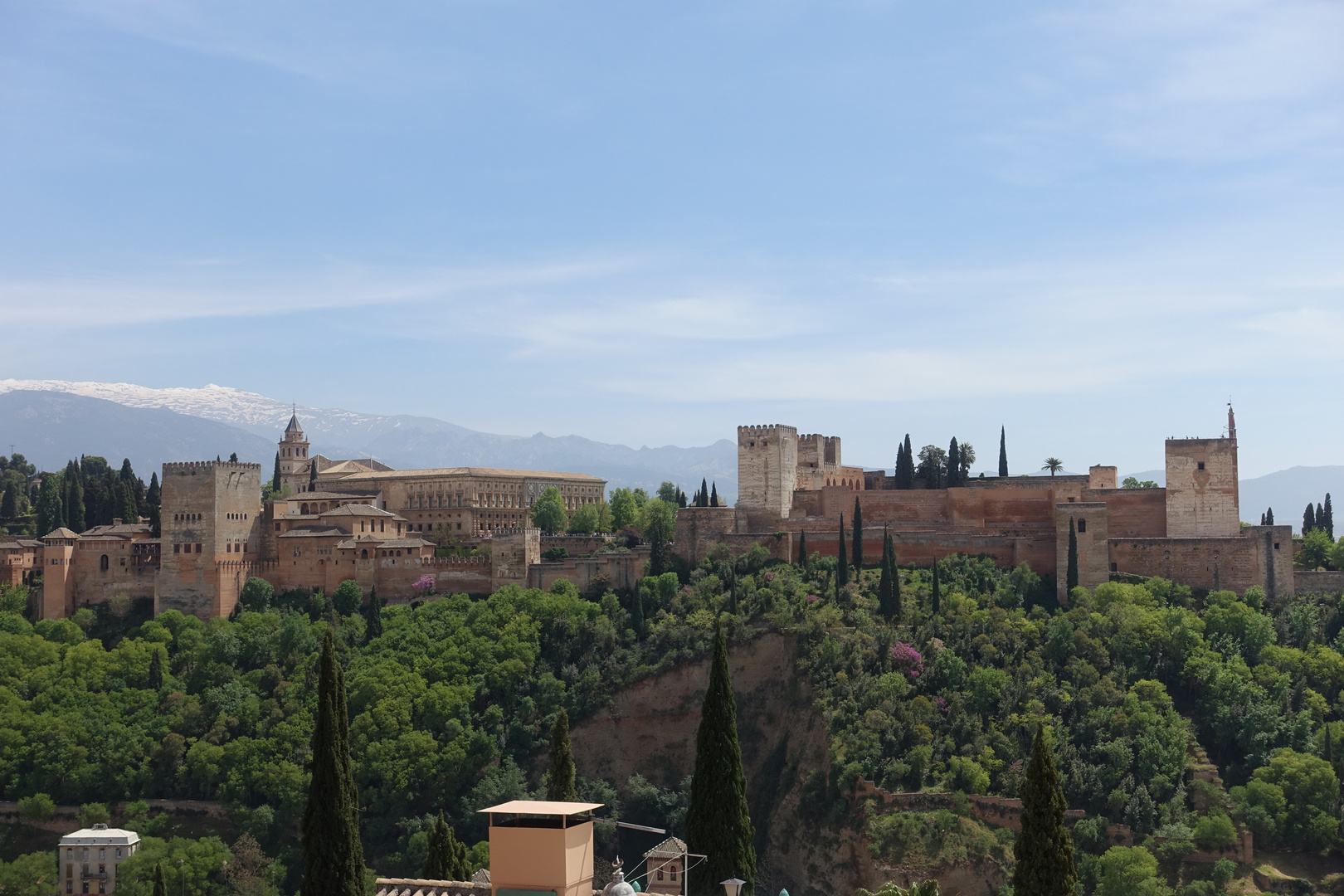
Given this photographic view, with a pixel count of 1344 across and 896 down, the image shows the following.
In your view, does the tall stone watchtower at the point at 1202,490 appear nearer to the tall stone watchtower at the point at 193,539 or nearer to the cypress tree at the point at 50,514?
the tall stone watchtower at the point at 193,539

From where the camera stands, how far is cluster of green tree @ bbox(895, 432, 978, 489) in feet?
220

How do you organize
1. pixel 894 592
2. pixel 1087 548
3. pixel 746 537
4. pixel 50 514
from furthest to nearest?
pixel 50 514, pixel 746 537, pixel 1087 548, pixel 894 592

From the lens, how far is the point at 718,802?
30500 millimetres

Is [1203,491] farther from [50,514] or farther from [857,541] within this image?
[50,514]

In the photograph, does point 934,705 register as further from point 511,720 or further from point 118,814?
point 118,814

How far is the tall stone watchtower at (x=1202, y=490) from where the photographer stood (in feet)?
192

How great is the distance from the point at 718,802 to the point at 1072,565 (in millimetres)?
29864

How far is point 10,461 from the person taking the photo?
116 metres

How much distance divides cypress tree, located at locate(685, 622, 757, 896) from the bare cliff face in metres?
16.8

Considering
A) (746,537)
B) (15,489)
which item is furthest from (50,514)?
(746,537)

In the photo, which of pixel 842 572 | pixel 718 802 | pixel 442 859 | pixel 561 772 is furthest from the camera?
pixel 842 572

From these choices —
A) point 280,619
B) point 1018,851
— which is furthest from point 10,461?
point 1018,851

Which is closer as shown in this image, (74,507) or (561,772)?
(561,772)

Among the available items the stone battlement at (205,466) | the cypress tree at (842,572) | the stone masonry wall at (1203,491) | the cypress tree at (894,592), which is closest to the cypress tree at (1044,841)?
the cypress tree at (894,592)
